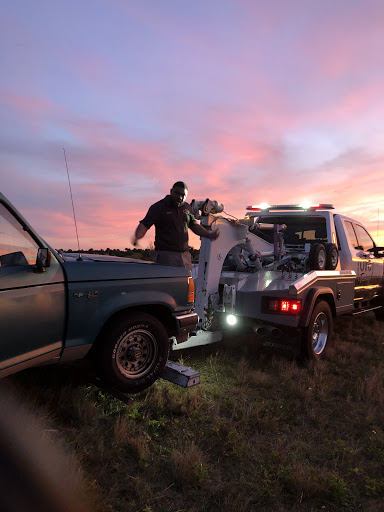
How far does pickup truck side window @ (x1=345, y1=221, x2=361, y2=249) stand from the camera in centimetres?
766

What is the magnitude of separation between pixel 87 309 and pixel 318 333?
156 inches

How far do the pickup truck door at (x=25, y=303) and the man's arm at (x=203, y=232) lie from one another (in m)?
2.41

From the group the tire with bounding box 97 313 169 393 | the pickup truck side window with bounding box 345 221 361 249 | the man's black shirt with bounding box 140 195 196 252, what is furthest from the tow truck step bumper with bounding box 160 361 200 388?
the pickup truck side window with bounding box 345 221 361 249

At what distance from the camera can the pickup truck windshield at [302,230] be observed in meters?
→ 7.42

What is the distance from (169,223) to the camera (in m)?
5.25

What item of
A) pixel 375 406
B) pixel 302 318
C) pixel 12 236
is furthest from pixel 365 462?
pixel 12 236

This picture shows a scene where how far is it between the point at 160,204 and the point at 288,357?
2966 millimetres

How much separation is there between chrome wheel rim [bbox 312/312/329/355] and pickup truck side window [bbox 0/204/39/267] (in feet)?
14.1

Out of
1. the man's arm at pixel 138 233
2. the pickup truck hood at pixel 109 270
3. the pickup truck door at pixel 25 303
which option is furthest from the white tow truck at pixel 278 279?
the pickup truck door at pixel 25 303

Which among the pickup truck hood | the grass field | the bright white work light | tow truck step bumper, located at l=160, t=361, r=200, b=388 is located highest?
the pickup truck hood

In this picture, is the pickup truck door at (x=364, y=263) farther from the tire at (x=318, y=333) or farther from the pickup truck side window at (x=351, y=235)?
the tire at (x=318, y=333)

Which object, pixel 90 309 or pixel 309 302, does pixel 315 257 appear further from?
pixel 90 309

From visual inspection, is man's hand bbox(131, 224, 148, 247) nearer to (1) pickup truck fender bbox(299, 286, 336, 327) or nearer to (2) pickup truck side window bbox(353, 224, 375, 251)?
(1) pickup truck fender bbox(299, 286, 336, 327)

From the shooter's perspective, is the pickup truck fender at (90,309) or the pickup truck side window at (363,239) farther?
the pickup truck side window at (363,239)
